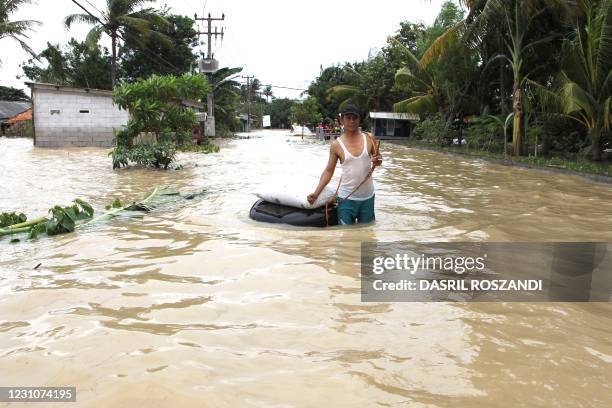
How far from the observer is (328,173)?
5.73 m

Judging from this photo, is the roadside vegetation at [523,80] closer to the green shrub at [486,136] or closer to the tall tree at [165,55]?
the green shrub at [486,136]

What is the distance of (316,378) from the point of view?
258cm

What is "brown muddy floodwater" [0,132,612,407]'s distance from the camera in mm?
2477

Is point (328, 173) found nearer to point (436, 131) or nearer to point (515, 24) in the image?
point (515, 24)

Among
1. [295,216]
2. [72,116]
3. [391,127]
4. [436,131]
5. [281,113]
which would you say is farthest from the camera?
[281,113]

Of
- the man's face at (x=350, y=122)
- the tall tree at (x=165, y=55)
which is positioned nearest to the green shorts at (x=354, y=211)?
the man's face at (x=350, y=122)

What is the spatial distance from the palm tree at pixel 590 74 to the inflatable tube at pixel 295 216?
9450mm

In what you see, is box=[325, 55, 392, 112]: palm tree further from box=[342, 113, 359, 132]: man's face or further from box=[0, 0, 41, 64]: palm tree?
box=[342, 113, 359, 132]: man's face

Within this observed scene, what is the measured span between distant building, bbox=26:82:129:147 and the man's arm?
1954 centimetres

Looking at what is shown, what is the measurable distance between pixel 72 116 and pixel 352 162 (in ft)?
69.1

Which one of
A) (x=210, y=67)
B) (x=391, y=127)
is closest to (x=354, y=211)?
(x=210, y=67)

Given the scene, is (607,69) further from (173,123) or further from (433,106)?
(433,106)

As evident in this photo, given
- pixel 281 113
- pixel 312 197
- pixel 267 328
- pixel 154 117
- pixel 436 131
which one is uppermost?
pixel 281 113

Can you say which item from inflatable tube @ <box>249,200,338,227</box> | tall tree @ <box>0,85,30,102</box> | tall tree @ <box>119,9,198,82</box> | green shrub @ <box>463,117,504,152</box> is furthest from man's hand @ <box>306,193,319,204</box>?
tall tree @ <box>0,85,30,102</box>
